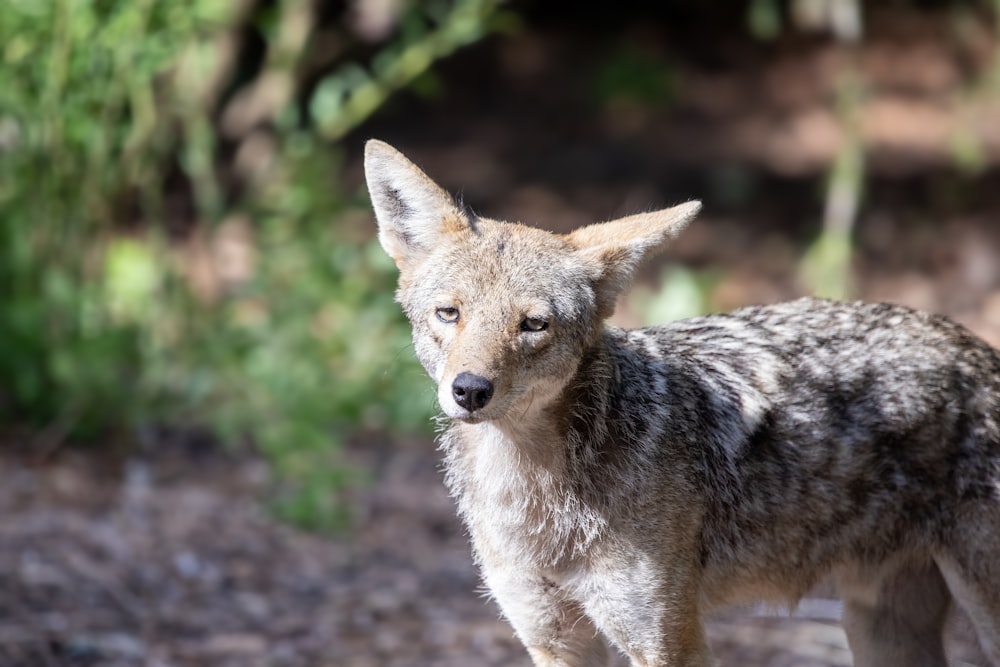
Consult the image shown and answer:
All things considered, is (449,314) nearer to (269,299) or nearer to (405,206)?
(405,206)

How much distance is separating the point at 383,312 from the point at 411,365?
3050 millimetres

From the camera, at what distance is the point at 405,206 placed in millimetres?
4961

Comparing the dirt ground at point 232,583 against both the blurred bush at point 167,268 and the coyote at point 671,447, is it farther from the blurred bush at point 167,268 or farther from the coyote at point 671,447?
the coyote at point 671,447

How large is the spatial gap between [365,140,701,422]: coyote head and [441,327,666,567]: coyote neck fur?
118mm

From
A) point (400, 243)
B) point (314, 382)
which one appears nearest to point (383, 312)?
point (314, 382)

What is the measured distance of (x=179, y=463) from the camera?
8992 mm

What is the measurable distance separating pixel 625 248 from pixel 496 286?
0.49 m

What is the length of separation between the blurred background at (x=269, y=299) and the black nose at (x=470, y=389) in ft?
3.61

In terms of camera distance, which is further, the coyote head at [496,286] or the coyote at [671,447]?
the coyote at [671,447]

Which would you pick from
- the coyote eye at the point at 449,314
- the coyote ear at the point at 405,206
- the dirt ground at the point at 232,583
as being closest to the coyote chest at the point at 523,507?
the coyote eye at the point at 449,314

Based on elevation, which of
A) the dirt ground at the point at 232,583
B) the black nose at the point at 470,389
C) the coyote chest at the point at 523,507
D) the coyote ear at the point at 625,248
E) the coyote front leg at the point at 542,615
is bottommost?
the dirt ground at the point at 232,583

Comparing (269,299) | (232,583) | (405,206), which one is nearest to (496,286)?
(405,206)

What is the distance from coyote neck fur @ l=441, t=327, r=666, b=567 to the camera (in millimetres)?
4676

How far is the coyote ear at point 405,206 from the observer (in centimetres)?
485
